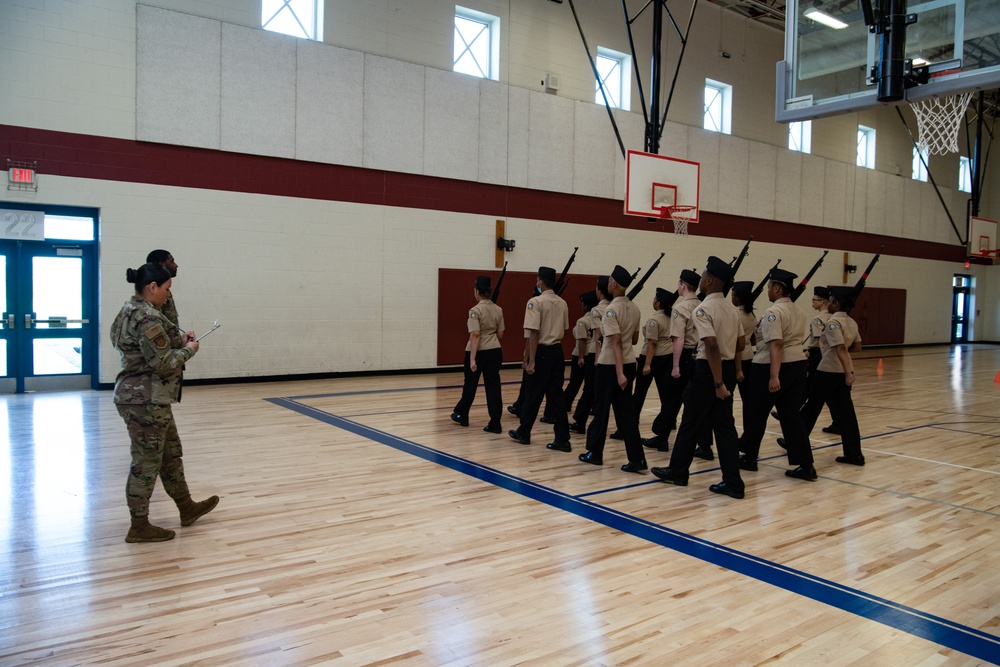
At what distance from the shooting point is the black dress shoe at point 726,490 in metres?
5.44

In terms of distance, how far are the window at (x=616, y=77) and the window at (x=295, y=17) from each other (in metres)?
6.41

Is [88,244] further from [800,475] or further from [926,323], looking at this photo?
[926,323]

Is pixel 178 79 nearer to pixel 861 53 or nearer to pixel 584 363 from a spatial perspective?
pixel 584 363

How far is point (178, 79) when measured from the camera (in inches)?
415

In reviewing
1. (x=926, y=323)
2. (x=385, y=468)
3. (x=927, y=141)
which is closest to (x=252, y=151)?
(x=385, y=468)

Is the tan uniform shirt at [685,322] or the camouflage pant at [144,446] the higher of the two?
the tan uniform shirt at [685,322]

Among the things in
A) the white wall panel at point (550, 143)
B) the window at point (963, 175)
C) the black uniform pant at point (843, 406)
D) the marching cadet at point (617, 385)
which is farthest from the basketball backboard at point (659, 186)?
the window at point (963, 175)

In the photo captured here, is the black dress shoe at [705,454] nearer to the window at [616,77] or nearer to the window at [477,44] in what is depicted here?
the window at [477,44]

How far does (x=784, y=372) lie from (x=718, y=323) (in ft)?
3.94

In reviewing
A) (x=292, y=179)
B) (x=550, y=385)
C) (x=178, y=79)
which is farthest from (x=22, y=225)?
(x=550, y=385)

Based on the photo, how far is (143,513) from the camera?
416cm

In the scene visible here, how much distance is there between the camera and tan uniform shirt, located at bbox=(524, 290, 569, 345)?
7.02 m

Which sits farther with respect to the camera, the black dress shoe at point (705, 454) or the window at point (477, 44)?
the window at point (477, 44)

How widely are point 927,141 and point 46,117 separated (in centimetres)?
1212
